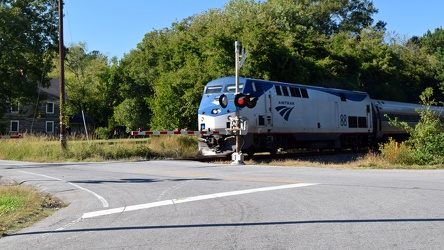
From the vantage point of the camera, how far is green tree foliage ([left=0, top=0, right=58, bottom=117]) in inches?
1730

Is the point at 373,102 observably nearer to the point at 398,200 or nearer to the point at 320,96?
the point at 320,96

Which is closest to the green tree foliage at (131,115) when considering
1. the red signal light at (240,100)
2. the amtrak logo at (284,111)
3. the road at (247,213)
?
the amtrak logo at (284,111)

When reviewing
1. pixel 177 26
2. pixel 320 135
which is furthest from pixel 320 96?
pixel 177 26

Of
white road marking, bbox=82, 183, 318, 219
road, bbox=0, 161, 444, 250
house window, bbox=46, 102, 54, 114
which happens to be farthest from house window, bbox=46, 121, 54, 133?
white road marking, bbox=82, 183, 318, 219

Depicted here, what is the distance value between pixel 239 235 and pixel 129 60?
2404 inches

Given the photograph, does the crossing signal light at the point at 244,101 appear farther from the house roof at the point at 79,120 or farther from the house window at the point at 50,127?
the house roof at the point at 79,120

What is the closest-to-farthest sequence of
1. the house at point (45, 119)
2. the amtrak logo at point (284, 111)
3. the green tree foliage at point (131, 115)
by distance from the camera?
the amtrak logo at point (284, 111), the green tree foliage at point (131, 115), the house at point (45, 119)

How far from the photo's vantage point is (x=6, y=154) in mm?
27219

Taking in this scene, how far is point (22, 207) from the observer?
33.2 ft

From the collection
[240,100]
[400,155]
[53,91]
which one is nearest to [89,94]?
[53,91]

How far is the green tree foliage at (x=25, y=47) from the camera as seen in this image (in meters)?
43.9

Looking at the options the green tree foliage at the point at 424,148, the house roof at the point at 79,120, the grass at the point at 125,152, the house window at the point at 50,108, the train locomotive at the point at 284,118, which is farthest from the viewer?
the house roof at the point at 79,120

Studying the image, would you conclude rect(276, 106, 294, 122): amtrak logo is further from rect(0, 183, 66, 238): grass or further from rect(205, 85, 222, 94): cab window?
rect(0, 183, 66, 238): grass

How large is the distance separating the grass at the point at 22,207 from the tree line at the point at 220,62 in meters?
19.8
